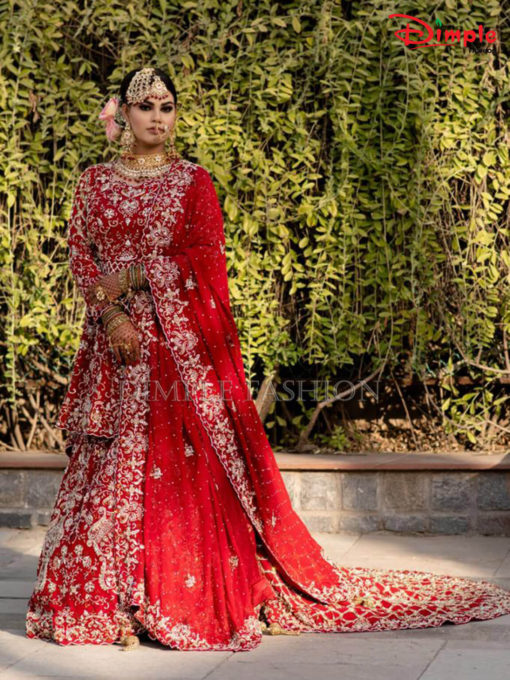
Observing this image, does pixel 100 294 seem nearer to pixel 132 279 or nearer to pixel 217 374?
pixel 132 279

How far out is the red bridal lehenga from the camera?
397 cm

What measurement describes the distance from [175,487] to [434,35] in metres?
2.89

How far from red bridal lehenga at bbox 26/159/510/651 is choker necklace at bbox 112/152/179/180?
37 millimetres

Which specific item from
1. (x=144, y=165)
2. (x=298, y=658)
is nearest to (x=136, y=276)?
(x=144, y=165)

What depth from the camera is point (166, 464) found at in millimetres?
4055

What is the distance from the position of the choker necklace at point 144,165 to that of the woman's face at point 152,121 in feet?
0.10

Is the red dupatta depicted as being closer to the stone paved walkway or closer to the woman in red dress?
the woman in red dress

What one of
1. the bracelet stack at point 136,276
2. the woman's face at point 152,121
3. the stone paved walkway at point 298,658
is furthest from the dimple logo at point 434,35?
the stone paved walkway at point 298,658

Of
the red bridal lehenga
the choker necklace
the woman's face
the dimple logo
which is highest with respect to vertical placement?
the dimple logo

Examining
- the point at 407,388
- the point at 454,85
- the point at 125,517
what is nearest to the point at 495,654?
the point at 125,517

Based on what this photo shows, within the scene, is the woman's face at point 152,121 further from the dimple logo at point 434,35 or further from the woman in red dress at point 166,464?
the dimple logo at point 434,35

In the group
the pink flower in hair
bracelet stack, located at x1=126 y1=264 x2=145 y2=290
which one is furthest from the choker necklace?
bracelet stack, located at x1=126 y1=264 x2=145 y2=290

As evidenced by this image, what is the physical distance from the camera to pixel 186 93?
5965 millimetres

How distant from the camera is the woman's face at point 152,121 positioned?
421 cm
